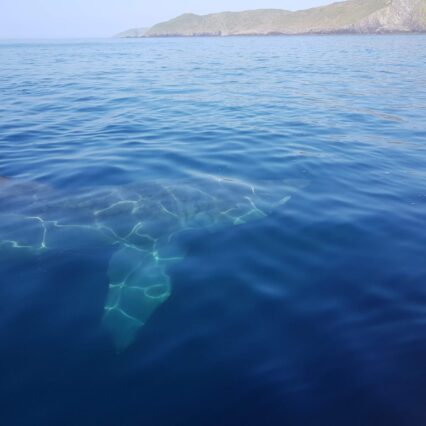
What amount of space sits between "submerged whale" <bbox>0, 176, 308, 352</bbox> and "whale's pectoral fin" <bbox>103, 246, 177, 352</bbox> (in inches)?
0.5

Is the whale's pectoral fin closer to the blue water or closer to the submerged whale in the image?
the submerged whale

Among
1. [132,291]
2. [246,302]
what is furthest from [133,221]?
[246,302]

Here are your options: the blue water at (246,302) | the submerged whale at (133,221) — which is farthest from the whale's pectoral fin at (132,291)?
the blue water at (246,302)

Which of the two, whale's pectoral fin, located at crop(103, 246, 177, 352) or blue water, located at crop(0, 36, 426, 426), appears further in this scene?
whale's pectoral fin, located at crop(103, 246, 177, 352)

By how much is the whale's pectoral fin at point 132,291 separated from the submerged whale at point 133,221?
1 cm

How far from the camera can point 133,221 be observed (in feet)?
28.5

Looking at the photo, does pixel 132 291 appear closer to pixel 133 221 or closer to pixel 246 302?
pixel 246 302

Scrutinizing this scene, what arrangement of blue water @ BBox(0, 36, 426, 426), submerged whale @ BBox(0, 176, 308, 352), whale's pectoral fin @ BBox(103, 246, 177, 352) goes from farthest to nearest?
submerged whale @ BBox(0, 176, 308, 352)
whale's pectoral fin @ BBox(103, 246, 177, 352)
blue water @ BBox(0, 36, 426, 426)

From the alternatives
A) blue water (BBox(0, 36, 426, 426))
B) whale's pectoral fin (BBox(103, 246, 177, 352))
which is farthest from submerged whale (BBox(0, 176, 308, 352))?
blue water (BBox(0, 36, 426, 426))

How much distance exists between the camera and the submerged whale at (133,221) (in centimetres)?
648

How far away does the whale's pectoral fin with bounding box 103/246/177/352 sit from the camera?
5.64 metres

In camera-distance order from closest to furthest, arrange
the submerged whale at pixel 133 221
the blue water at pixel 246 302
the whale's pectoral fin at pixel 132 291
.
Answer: the blue water at pixel 246 302 → the whale's pectoral fin at pixel 132 291 → the submerged whale at pixel 133 221

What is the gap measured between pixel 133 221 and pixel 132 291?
96.8 inches

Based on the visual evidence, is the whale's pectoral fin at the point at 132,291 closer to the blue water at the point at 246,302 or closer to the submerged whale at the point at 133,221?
the submerged whale at the point at 133,221
